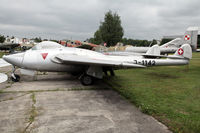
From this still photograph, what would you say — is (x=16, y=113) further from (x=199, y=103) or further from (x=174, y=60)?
(x=174, y=60)

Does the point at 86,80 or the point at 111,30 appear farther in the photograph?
the point at 111,30

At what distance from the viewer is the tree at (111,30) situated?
4031 centimetres

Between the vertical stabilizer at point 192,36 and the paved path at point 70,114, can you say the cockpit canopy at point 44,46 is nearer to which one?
the paved path at point 70,114

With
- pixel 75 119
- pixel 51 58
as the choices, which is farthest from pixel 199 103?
pixel 51 58

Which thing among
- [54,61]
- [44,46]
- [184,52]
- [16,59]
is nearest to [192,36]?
[184,52]

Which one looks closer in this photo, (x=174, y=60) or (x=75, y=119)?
(x=75, y=119)

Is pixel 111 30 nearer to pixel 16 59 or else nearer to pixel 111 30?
pixel 111 30

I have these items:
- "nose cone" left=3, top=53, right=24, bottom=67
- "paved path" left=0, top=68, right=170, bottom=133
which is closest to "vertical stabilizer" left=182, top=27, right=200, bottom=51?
"paved path" left=0, top=68, right=170, bottom=133

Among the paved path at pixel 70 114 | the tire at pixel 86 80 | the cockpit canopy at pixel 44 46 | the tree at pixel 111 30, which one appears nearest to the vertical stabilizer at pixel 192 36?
the tire at pixel 86 80

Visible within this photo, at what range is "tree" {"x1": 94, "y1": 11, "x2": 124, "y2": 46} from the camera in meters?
40.3

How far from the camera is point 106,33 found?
134 ft

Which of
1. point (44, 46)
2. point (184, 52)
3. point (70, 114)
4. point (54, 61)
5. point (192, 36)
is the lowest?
point (70, 114)

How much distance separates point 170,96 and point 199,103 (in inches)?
34.9

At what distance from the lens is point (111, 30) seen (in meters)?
40.8
